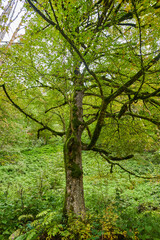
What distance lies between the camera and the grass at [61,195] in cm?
337

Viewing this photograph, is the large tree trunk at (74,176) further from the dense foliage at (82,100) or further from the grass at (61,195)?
the grass at (61,195)

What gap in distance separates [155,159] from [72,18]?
9800 mm

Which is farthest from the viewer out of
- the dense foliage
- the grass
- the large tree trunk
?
the grass

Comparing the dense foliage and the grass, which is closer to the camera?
the dense foliage

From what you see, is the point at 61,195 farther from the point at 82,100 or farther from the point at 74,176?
the point at 82,100

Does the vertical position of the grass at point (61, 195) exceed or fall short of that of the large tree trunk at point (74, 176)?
it falls short

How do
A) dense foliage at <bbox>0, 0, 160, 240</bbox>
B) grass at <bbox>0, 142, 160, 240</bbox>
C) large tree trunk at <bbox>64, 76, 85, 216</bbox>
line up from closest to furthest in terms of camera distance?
dense foliage at <bbox>0, 0, 160, 240</bbox> → large tree trunk at <bbox>64, 76, 85, 216</bbox> → grass at <bbox>0, 142, 160, 240</bbox>

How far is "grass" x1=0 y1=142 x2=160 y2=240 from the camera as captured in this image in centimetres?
337

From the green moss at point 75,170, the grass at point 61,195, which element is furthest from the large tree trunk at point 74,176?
the grass at point 61,195

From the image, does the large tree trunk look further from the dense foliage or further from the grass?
the grass

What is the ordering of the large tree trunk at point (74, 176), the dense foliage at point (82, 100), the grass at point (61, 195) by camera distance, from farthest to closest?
the grass at point (61, 195) < the large tree trunk at point (74, 176) < the dense foliage at point (82, 100)

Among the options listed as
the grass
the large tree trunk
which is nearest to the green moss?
the large tree trunk

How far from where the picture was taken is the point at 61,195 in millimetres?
5371

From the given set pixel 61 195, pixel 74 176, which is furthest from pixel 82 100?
pixel 61 195
